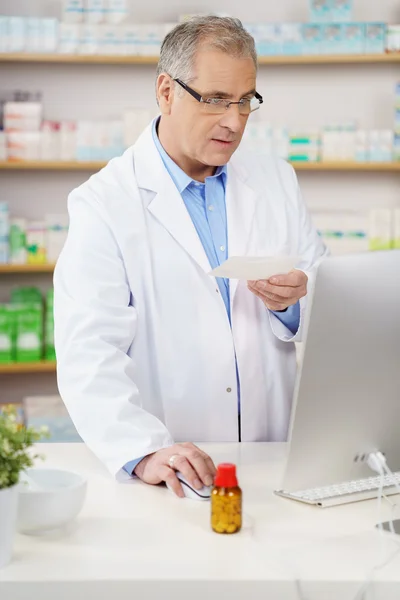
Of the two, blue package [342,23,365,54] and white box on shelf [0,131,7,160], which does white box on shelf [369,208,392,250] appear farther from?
white box on shelf [0,131,7,160]

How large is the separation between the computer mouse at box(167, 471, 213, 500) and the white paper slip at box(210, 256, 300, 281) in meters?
0.40

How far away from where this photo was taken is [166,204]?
2266mm

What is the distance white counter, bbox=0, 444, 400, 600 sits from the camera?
1.26 metres

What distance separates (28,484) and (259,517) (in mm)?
411

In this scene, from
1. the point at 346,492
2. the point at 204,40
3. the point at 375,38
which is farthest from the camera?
the point at 375,38

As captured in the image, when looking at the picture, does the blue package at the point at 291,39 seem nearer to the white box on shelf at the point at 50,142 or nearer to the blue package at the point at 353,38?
the blue package at the point at 353,38

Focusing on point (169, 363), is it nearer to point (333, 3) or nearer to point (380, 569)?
point (380, 569)

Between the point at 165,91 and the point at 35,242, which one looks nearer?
the point at 165,91

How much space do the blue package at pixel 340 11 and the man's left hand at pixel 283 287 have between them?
9.82 feet

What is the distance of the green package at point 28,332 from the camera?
4.56m

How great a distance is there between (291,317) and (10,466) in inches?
43.9

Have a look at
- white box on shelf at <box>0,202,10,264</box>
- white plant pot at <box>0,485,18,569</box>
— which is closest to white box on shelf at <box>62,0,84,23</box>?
white box on shelf at <box>0,202,10,264</box>

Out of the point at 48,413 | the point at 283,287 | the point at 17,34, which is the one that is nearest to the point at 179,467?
the point at 283,287

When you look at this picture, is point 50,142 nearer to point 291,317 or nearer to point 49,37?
point 49,37
